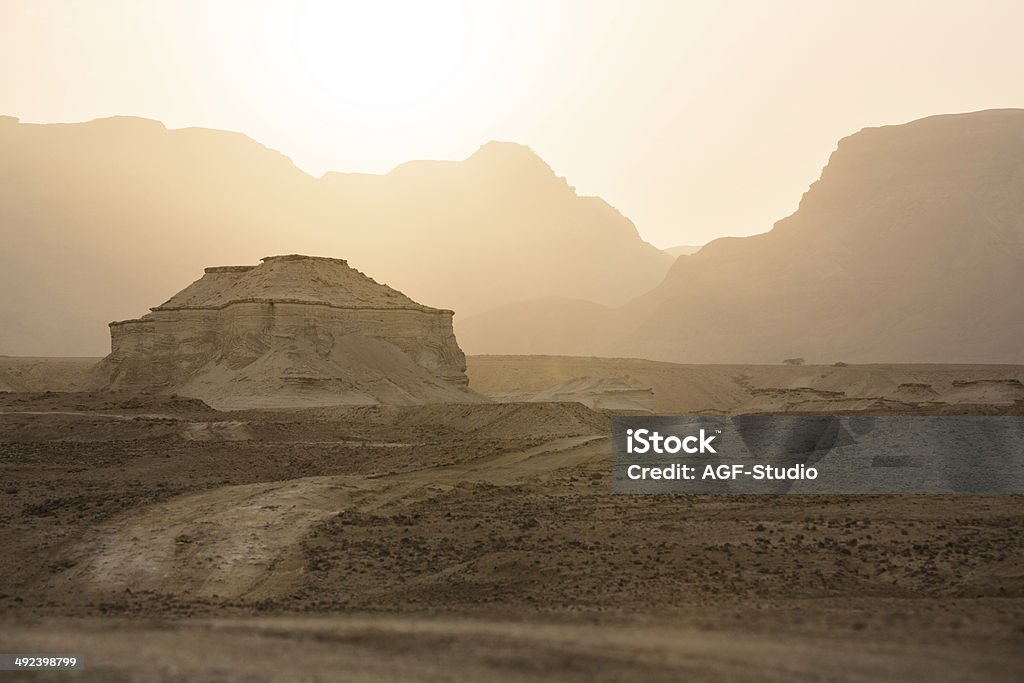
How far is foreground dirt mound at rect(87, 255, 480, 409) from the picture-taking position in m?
39.1

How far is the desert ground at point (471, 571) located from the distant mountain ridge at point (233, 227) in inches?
4220

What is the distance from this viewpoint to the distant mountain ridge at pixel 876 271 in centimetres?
8750

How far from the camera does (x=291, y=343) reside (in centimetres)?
4116

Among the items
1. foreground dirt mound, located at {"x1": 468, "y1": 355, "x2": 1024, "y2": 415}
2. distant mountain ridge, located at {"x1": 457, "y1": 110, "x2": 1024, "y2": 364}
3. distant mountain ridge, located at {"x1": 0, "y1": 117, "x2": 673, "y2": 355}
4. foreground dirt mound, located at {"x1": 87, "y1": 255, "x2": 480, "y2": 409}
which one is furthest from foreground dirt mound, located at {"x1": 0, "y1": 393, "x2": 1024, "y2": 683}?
distant mountain ridge, located at {"x1": 0, "y1": 117, "x2": 673, "y2": 355}

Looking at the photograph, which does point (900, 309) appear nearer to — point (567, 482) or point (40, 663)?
point (567, 482)

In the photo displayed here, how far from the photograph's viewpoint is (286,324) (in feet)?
138

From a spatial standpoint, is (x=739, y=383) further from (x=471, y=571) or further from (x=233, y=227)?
(x=233, y=227)

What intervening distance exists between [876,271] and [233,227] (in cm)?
10483

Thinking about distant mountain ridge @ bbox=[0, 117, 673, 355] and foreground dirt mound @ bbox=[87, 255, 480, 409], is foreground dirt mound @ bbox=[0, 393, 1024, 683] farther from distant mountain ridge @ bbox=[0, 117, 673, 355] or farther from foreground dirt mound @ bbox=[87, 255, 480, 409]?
distant mountain ridge @ bbox=[0, 117, 673, 355]

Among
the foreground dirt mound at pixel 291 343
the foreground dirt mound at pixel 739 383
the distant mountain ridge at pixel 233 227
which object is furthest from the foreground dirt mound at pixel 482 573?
the distant mountain ridge at pixel 233 227

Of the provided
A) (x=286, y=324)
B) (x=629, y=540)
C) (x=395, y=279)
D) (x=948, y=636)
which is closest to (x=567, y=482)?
(x=629, y=540)

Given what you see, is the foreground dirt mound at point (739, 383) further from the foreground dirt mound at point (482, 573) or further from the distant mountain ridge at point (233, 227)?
the distant mountain ridge at point (233, 227)

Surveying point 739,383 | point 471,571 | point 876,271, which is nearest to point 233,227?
point 876,271

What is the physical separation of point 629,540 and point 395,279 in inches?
5987
